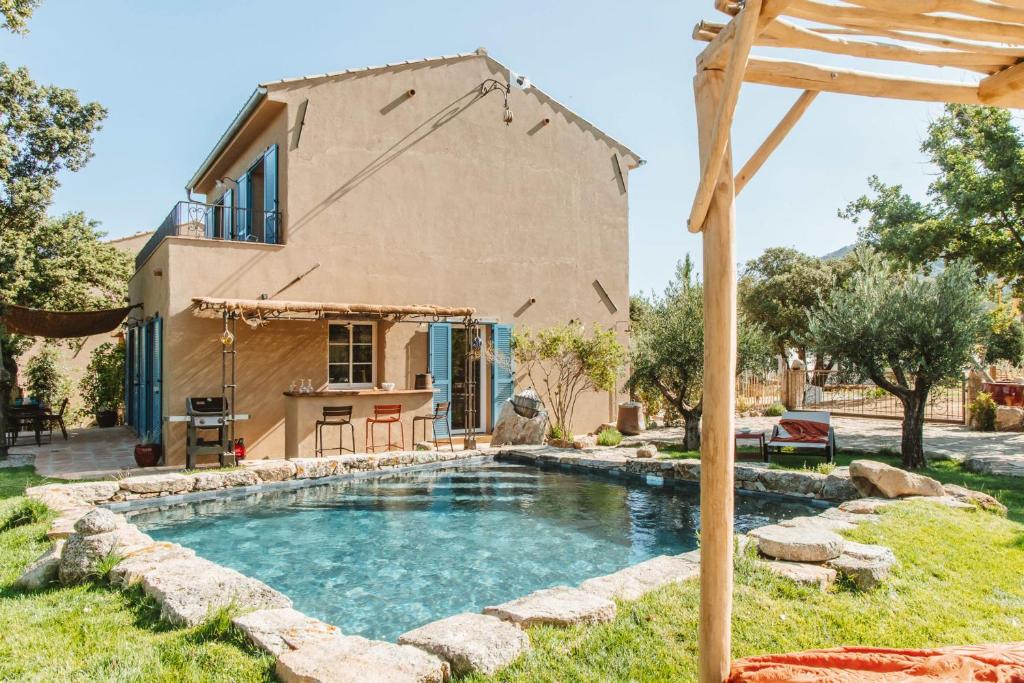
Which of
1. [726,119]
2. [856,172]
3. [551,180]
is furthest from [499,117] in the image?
[726,119]

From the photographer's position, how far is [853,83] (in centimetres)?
291

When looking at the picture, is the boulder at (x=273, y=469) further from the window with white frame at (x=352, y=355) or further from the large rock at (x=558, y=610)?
the large rock at (x=558, y=610)

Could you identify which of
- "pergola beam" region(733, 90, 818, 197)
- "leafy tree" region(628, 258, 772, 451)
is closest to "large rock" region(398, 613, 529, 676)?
"pergola beam" region(733, 90, 818, 197)

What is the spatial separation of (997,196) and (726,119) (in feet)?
50.4

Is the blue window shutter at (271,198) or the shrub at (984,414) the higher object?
the blue window shutter at (271,198)

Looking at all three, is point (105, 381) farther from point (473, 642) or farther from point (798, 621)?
point (798, 621)

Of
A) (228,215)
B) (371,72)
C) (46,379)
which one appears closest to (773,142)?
(371,72)

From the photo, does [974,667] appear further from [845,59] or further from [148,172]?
[148,172]

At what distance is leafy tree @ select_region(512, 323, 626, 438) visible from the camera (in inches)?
523

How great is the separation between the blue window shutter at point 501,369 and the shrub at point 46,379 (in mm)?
13170

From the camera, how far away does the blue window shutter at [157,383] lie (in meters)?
11.1

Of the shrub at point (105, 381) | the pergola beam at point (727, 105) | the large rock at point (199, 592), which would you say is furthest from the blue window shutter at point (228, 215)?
the pergola beam at point (727, 105)

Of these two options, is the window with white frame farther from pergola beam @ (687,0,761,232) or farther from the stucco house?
pergola beam @ (687,0,761,232)

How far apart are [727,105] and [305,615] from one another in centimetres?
423
